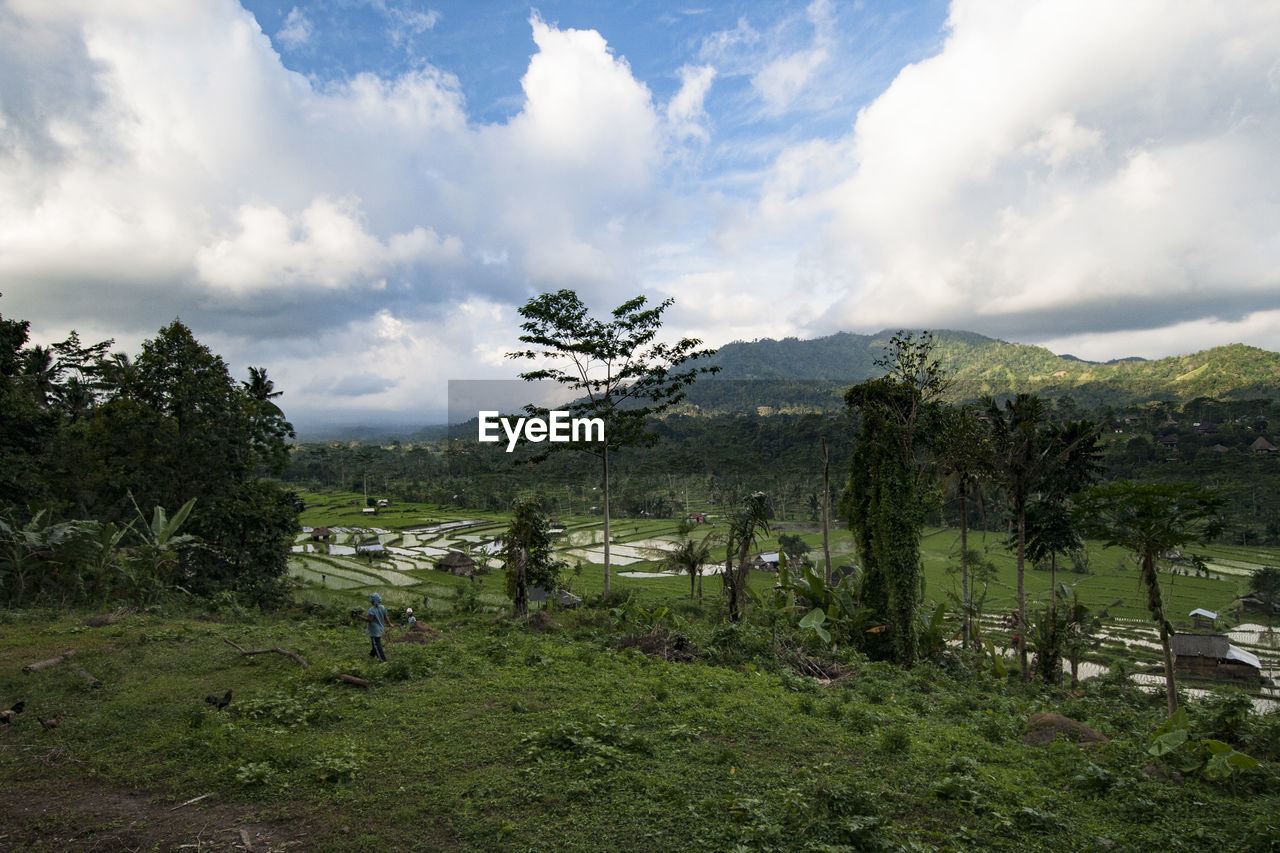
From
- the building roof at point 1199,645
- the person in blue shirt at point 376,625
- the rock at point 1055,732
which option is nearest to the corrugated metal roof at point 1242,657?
the building roof at point 1199,645

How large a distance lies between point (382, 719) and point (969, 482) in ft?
54.4

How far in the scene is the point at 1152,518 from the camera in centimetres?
845

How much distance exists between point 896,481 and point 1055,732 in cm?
815

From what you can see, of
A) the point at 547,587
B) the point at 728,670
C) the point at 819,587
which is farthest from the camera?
the point at 547,587

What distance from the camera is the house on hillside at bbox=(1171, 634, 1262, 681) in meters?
26.2

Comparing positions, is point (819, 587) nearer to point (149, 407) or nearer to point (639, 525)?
point (149, 407)

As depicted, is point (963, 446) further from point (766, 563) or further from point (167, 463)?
point (766, 563)

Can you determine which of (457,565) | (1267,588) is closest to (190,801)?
(457,565)

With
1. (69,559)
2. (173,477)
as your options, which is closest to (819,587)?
(69,559)

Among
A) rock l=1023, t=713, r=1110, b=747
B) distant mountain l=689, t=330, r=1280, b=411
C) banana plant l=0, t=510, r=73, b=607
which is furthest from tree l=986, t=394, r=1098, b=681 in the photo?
distant mountain l=689, t=330, r=1280, b=411

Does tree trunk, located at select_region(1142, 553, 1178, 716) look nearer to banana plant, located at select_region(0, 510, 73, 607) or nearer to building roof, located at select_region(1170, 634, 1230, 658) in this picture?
banana plant, located at select_region(0, 510, 73, 607)

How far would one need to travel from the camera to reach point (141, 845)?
14.3ft

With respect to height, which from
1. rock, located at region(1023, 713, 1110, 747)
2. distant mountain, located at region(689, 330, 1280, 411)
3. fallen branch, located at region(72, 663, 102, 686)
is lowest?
rock, located at region(1023, 713, 1110, 747)

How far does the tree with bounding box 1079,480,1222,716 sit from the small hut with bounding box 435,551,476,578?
30719 mm
